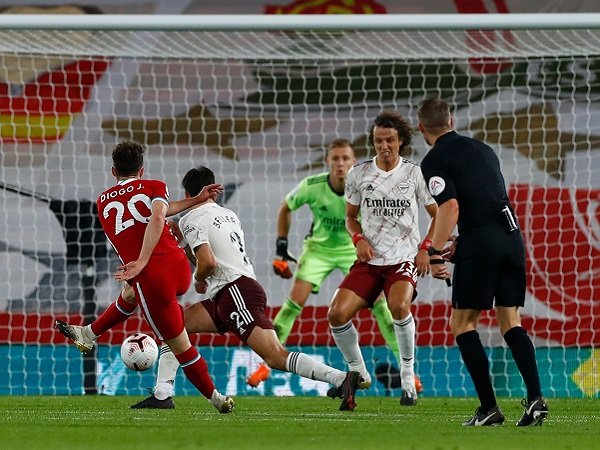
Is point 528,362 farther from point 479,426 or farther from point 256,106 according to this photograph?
point 256,106

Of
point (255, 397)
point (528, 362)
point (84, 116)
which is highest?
point (84, 116)

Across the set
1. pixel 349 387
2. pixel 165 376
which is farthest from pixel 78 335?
pixel 349 387

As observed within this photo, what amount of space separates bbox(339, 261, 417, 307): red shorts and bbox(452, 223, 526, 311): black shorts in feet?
6.31

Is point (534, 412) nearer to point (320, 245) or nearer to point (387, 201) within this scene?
point (387, 201)

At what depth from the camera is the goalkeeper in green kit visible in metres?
9.69

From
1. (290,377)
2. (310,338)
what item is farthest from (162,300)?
(310,338)

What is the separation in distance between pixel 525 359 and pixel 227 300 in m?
2.17

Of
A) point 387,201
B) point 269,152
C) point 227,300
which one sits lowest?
point 227,300

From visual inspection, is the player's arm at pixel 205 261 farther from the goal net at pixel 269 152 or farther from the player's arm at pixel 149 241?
the goal net at pixel 269 152

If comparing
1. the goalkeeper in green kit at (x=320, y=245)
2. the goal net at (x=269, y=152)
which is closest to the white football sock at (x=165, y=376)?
the goalkeeper in green kit at (x=320, y=245)

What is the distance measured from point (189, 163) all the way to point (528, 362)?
23.6 feet

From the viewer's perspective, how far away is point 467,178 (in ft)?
21.0

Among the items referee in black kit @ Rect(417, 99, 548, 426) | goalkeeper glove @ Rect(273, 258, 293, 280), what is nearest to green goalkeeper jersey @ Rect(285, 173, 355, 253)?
goalkeeper glove @ Rect(273, 258, 293, 280)

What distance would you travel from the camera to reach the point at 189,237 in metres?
7.80
